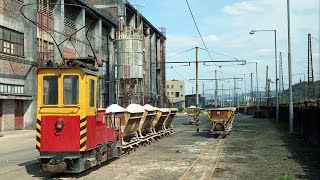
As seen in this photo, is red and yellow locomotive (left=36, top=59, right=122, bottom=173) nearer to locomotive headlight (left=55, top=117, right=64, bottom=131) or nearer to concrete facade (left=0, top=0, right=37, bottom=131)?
locomotive headlight (left=55, top=117, right=64, bottom=131)

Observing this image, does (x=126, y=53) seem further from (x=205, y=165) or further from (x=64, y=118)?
(x=64, y=118)

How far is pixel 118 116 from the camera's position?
1756 cm

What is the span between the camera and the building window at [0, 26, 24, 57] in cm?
3070

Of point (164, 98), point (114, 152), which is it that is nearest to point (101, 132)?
point (114, 152)

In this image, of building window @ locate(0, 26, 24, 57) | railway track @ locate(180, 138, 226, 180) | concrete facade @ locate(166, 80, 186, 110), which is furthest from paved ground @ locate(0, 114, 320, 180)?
concrete facade @ locate(166, 80, 186, 110)

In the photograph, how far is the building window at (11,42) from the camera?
3070 centimetres

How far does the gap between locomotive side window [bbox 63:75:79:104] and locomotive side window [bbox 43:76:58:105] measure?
0.26 metres

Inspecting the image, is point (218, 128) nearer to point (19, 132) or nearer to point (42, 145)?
point (19, 132)

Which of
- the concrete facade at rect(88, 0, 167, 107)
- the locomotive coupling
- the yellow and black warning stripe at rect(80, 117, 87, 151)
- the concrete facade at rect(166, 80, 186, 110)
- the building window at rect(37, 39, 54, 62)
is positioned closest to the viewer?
the locomotive coupling

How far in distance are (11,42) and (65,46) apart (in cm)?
808

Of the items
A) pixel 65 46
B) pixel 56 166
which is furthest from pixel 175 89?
pixel 56 166

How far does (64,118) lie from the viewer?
1155 centimetres

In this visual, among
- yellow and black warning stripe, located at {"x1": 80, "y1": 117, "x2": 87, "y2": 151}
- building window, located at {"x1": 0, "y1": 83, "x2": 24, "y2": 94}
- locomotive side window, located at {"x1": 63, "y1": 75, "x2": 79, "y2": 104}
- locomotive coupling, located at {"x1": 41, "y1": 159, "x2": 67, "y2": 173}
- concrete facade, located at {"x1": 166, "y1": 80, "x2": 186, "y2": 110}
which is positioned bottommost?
locomotive coupling, located at {"x1": 41, "y1": 159, "x2": 67, "y2": 173}

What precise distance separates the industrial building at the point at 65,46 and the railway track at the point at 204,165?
3.85m
